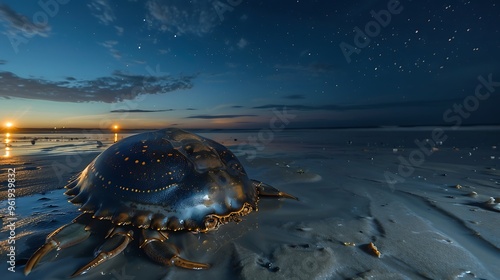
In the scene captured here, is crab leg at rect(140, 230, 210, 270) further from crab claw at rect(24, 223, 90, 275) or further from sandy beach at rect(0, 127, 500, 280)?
crab claw at rect(24, 223, 90, 275)

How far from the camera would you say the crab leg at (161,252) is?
2.08m

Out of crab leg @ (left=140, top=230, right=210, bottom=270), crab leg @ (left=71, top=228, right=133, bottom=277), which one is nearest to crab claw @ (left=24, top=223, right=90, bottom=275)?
crab leg @ (left=71, top=228, right=133, bottom=277)

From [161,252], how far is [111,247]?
41 cm

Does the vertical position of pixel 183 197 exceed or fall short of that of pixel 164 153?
it falls short

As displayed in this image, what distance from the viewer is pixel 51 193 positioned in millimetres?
4324

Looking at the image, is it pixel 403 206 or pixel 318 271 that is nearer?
pixel 318 271

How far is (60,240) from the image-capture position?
2191 mm

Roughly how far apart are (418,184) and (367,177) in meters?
0.94

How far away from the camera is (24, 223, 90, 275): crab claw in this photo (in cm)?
206

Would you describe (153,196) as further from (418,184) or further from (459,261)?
(418,184)

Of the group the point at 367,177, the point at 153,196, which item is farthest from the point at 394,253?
the point at 367,177

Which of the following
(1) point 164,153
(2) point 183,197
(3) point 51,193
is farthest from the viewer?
(3) point 51,193

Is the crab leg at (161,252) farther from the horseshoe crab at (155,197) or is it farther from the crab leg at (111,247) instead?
the crab leg at (111,247)

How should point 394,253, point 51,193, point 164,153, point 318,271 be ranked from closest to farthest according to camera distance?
1. point 318,271
2. point 394,253
3. point 164,153
4. point 51,193
